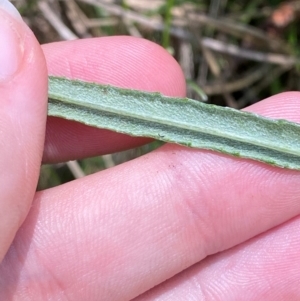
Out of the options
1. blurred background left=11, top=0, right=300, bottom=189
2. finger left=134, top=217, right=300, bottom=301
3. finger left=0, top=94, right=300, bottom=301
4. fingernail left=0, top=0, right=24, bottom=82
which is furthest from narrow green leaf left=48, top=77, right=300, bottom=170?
blurred background left=11, top=0, right=300, bottom=189

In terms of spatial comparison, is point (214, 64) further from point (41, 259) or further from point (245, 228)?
point (41, 259)

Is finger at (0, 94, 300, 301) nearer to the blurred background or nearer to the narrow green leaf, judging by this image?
the narrow green leaf

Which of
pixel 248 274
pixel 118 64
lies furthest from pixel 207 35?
pixel 248 274

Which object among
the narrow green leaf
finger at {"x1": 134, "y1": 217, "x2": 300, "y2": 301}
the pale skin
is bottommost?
finger at {"x1": 134, "y1": 217, "x2": 300, "y2": 301}

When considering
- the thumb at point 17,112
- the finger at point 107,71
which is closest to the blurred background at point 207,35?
the finger at point 107,71

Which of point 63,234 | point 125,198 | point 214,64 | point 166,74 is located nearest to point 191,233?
point 125,198

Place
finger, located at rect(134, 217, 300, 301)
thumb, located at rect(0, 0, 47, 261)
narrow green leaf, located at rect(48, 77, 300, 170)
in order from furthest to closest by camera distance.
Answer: finger, located at rect(134, 217, 300, 301)
narrow green leaf, located at rect(48, 77, 300, 170)
thumb, located at rect(0, 0, 47, 261)
